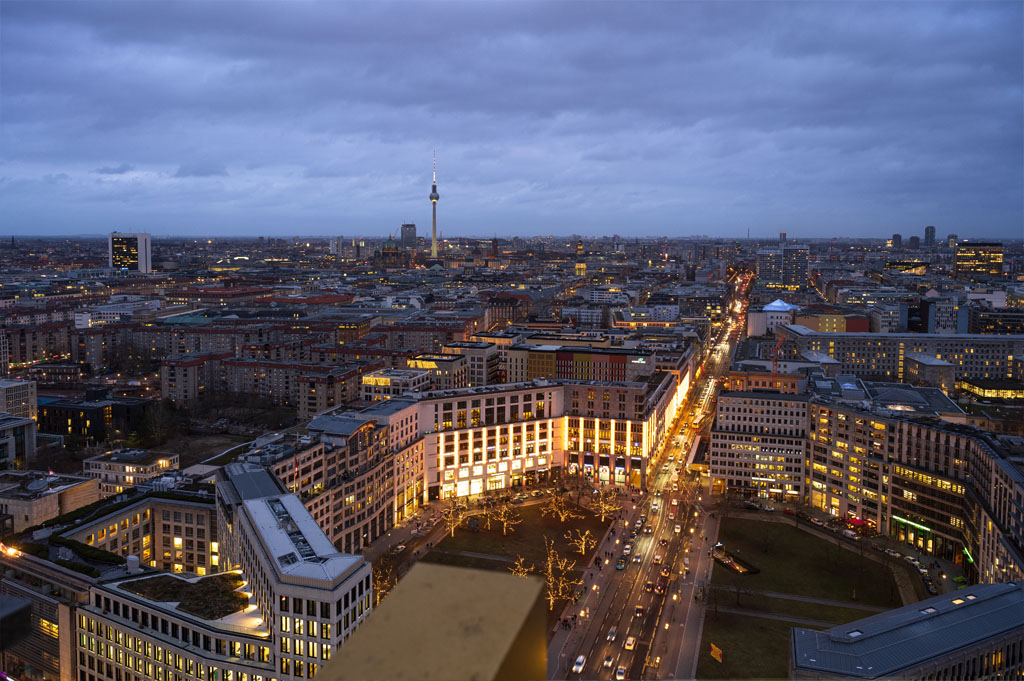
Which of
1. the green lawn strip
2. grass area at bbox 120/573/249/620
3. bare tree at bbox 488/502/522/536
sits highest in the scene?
grass area at bbox 120/573/249/620

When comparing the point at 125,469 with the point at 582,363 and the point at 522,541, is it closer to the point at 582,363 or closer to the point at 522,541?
the point at 522,541

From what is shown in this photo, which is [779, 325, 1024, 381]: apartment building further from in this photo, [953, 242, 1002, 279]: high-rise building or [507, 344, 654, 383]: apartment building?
[953, 242, 1002, 279]: high-rise building

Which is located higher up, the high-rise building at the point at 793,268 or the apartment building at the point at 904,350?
the high-rise building at the point at 793,268

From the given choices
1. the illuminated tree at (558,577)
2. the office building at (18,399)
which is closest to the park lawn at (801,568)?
the illuminated tree at (558,577)

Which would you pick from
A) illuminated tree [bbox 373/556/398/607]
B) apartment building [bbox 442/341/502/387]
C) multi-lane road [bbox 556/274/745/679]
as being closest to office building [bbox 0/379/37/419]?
apartment building [bbox 442/341/502/387]

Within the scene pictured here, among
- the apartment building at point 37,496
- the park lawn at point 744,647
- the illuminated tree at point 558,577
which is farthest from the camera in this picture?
the apartment building at point 37,496

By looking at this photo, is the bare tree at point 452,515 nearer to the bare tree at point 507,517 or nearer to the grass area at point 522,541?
the grass area at point 522,541
